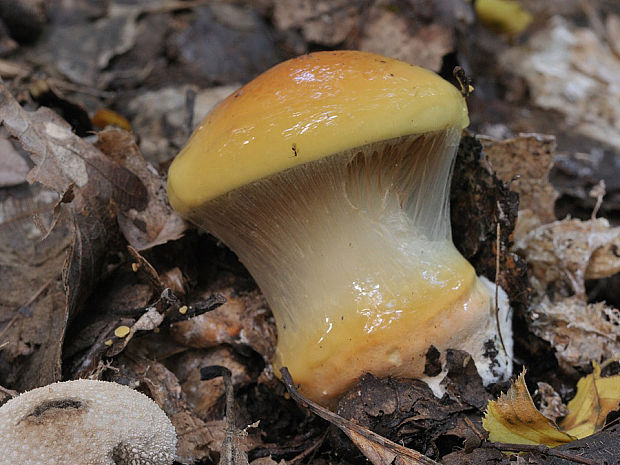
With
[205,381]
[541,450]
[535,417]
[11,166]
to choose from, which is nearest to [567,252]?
[535,417]

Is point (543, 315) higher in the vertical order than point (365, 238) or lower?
lower

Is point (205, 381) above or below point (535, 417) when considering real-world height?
below

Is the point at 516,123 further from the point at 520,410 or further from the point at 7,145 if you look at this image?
the point at 7,145

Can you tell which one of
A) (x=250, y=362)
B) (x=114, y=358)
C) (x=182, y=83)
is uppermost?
(x=182, y=83)

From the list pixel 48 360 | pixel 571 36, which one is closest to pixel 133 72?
pixel 48 360

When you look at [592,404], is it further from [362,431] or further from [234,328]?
[234,328]

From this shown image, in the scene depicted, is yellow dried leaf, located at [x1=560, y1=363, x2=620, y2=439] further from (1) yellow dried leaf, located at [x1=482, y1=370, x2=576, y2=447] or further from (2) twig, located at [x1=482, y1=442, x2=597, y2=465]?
(2) twig, located at [x1=482, y1=442, x2=597, y2=465]

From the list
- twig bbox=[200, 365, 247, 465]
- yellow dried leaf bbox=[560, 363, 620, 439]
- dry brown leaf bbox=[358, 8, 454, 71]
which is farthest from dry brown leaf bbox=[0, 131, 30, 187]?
yellow dried leaf bbox=[560, 363, 620, 439]
